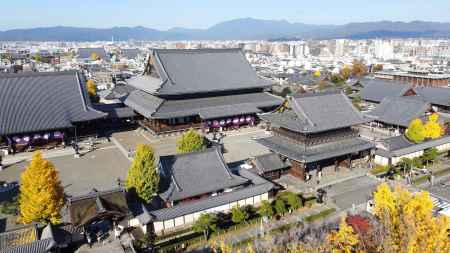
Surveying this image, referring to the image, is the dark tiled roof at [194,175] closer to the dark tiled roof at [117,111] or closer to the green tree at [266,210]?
the green tree at [266,210]

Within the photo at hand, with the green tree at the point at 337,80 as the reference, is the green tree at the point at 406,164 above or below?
below

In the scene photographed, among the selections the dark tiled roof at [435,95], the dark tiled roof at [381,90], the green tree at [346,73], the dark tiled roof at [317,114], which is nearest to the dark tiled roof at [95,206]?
the dark tiled roof at [317,114]

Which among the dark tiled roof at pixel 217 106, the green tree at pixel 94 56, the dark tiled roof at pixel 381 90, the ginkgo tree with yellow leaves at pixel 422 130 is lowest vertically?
the ginkgo tree with yellow leaves at pixel 422 130

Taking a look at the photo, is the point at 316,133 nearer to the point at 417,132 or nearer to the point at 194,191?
the point at 194,191

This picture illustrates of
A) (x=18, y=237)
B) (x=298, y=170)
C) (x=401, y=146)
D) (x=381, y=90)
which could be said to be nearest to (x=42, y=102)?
(x=18, y=237)

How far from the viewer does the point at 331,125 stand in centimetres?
3158

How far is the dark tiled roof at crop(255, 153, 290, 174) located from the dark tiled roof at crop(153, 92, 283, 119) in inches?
591

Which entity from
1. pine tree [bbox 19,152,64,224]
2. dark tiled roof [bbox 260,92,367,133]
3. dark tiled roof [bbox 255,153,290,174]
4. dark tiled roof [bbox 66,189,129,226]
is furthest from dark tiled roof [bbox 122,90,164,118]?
dark tiled roof [bbox 66,189,129,226]

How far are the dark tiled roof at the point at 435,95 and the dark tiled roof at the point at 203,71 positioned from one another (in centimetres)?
2919

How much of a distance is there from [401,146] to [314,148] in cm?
1173

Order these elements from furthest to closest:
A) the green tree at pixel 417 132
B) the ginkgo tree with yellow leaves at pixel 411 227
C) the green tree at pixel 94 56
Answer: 1. the green tree at pixel 94 56
2. the green tree at pixel 417 132
3. the ginkgo tree with yellow leaves at pixel 411 227

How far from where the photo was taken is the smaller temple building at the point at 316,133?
102 feet

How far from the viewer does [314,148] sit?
105ft

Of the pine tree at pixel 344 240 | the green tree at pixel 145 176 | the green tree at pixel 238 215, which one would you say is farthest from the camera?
the green tree at pixel 145 176
